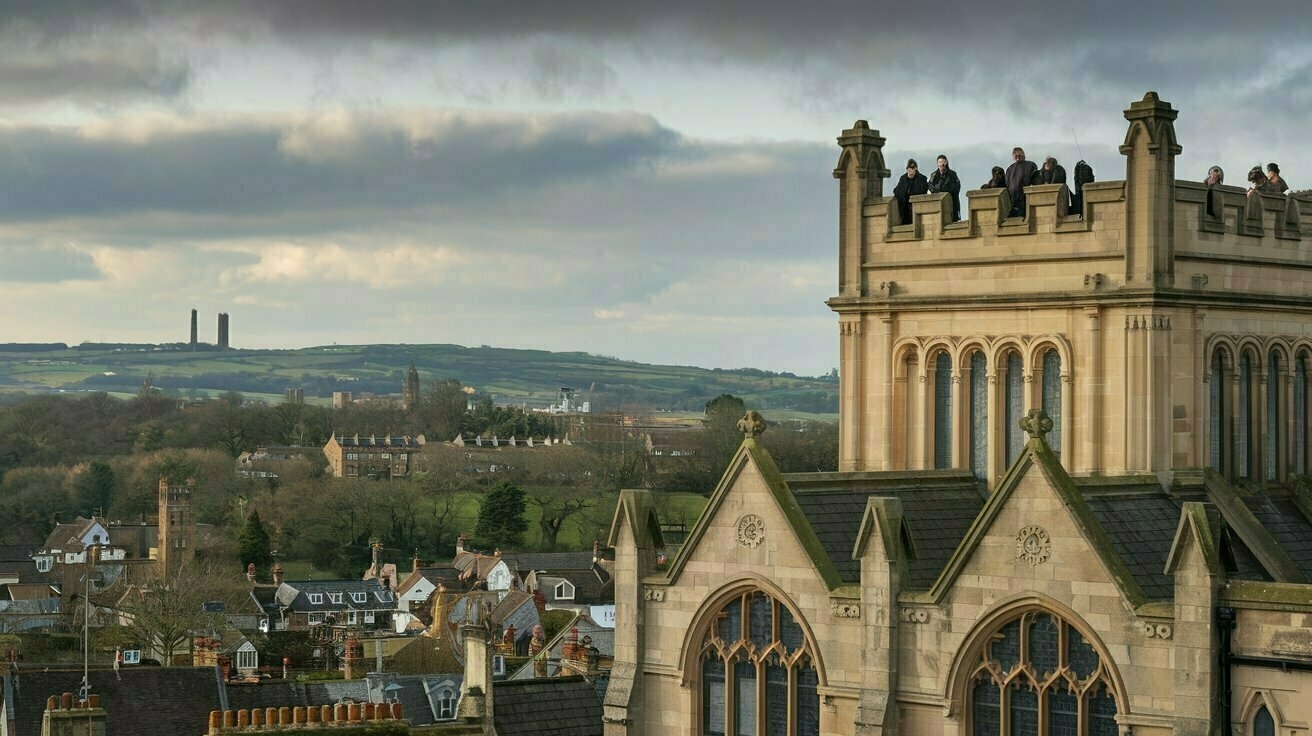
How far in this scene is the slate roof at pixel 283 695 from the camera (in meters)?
55.6

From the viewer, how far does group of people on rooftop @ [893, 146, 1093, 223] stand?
108ft

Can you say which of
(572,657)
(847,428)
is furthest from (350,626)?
(847,428)

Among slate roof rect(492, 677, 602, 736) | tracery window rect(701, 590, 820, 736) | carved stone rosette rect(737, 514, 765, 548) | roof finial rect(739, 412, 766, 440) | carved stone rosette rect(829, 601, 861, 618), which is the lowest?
slate roof rect(492, 677, 602, 736)

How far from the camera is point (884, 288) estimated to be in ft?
112

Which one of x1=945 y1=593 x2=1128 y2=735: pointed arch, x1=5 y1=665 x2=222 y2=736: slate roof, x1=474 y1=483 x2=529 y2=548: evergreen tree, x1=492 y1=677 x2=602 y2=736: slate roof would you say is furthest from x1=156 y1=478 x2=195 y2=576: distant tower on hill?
x1=945 y1=593 x2=1128 y2=735: pointed arch

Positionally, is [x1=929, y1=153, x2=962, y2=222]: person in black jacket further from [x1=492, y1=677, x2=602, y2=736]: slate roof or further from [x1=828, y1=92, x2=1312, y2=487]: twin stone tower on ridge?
[x1=492, y1=677, x2=602, y2=736]: slate roof

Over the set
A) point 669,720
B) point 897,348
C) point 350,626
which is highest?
point 897,348

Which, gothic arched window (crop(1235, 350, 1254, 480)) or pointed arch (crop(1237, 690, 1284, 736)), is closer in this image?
pointed arch (crop(1237, 690, 1284, 736))

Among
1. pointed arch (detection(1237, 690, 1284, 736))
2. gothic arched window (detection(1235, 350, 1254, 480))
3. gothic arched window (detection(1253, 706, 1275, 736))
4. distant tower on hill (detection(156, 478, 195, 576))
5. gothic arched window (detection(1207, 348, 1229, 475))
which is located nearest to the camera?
pointed arch (detection(1237, 690, 1284, 736))

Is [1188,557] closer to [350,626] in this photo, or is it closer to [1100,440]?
[1100,440]

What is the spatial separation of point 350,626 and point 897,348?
346 feet

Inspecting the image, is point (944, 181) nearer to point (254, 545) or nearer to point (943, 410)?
point (943, 410)

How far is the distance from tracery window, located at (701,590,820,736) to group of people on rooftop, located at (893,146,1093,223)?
7294 millimetres

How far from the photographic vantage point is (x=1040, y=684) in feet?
89.8
